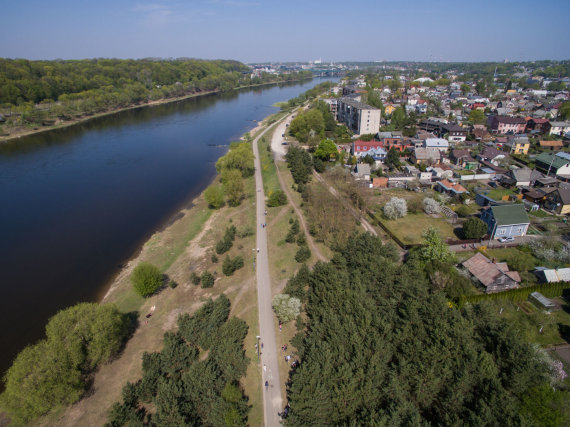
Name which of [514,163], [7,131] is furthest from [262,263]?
[7,131]

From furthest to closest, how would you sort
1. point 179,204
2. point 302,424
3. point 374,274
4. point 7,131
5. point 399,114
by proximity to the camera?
point 7,131
point 399,114
point 179,204
point 374,274
point 302,424

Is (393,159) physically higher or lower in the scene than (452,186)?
higher

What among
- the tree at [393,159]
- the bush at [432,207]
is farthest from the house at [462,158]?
the bush at [432,207]

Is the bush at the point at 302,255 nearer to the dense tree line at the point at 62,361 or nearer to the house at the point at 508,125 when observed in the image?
the dense tree line at the point at 62,361

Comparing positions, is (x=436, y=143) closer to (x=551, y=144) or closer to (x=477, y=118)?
(x=551, y=144)

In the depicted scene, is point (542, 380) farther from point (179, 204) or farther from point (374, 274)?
point (179, 204)

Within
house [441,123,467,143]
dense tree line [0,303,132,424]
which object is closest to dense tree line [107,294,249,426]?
dense tree line [0,303,132,424]

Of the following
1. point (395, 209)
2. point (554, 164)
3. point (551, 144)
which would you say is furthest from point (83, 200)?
point (551, 144)
